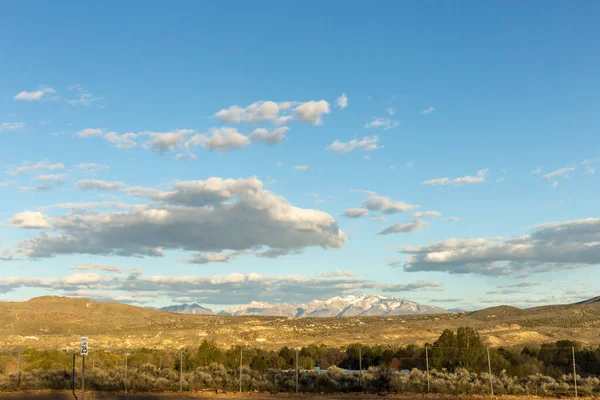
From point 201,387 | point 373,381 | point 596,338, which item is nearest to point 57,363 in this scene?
point 201,387

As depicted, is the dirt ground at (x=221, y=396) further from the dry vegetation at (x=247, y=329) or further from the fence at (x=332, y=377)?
the dry vegetation at (x=247, y=329)

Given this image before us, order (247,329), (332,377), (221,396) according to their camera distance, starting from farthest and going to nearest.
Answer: (247,329), (332,377), (221,396)

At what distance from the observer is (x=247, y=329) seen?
117 m

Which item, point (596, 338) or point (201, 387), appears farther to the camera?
point (596, 338)

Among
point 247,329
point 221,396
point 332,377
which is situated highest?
point 332,377

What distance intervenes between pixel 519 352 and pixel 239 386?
92.3 ft

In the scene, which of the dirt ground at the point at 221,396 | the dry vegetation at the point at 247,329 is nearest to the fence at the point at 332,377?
the dirt ground at the point at 221,396

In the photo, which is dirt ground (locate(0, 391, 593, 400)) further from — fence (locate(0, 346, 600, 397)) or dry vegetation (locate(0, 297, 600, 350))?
dry vegetation (locate(0, 297, 600, 350))

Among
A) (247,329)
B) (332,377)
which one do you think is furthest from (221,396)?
(247,329)

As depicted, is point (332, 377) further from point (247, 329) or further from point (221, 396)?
point (247, 329)

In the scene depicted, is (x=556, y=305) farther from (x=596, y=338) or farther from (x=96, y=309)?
(x=96, y=309)

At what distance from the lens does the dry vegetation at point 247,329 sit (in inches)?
3504

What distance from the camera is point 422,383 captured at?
107 feet

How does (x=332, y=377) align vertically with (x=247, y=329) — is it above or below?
above
